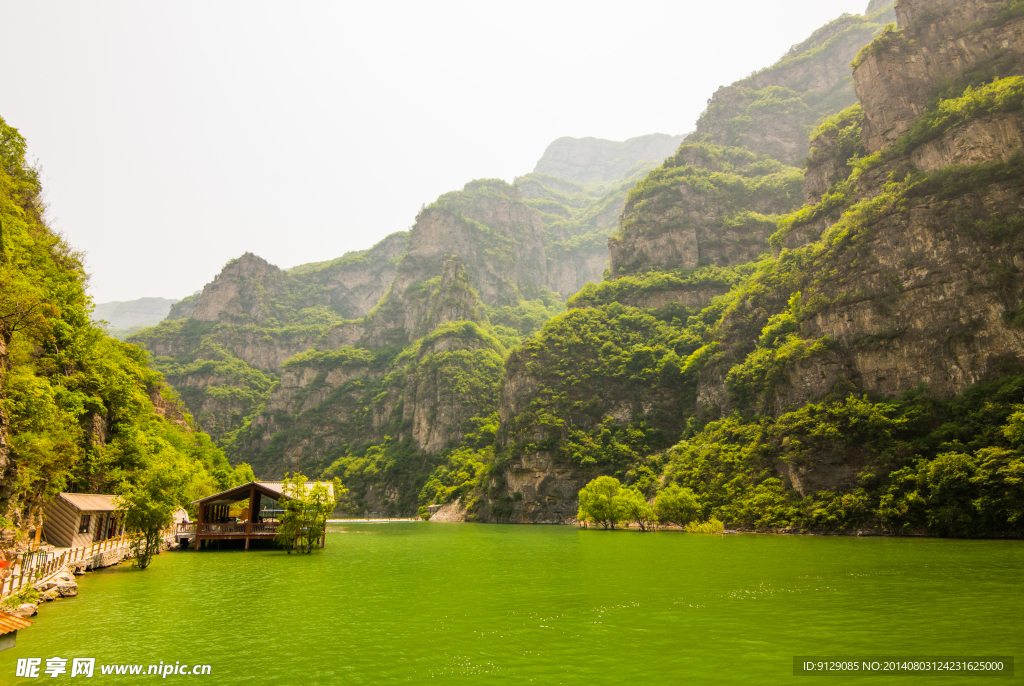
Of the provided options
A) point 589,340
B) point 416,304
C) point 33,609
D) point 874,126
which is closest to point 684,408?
point 589,340

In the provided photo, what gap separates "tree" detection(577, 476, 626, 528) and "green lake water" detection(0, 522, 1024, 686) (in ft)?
108

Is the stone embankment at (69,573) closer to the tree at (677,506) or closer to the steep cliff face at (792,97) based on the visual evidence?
the tree at (677,506)

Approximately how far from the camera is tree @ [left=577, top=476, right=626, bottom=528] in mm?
61531

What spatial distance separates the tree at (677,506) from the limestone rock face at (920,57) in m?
46.6

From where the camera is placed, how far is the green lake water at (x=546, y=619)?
11.6 meters

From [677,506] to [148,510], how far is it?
4671 centimetres

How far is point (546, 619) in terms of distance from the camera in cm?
1638

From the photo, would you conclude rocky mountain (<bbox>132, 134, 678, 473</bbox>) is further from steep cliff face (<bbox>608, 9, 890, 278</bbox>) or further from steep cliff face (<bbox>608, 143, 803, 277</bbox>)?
steep cliff face (<bbox>608, 9, 890, 278</bbox>)

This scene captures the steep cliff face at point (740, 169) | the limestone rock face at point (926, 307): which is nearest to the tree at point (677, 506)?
the limestone rock face at point (926, 307)

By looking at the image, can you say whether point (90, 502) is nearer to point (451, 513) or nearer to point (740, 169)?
point (451, 513)

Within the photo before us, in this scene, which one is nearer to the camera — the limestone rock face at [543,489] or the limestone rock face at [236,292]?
the limestone rock face at [543,489]

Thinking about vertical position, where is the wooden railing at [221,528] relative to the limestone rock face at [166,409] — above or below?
below

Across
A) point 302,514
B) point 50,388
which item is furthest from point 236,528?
point 50,388

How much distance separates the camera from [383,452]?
12925cm
